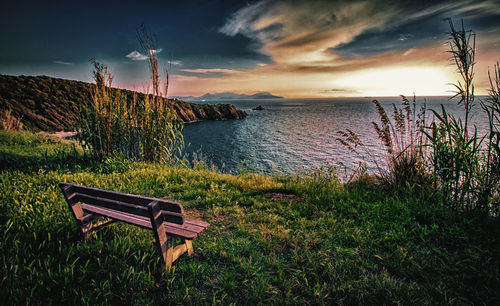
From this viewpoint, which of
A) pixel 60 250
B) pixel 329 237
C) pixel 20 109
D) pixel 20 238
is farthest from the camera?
pixel 20 109

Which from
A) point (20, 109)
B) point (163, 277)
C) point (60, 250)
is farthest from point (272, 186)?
point (20, 109)

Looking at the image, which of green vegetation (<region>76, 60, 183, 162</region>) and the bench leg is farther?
green vegetation (<region>76, 60, 183, 162</region>)

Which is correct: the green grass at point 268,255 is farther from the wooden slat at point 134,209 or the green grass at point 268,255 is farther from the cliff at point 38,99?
the cliff at point 38,99

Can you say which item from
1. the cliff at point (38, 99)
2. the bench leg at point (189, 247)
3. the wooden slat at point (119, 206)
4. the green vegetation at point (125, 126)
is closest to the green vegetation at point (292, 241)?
the bench leg at point (189, 247)

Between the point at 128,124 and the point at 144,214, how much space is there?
17.0 ft

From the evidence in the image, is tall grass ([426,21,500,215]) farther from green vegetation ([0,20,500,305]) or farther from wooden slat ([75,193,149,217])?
wooden slat ([75,193,149,217])

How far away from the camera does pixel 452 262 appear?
8.70 feet

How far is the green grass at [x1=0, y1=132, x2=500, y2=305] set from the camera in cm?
219

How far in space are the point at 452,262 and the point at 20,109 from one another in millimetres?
43849

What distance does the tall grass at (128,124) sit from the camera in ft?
A: 20.0

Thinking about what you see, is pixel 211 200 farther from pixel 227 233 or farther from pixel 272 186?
pixel 272 186

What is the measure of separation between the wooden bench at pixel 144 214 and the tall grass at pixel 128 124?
3.51m

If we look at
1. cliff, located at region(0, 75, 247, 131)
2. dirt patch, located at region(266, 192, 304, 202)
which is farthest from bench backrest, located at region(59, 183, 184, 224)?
cliff, located at region(0, 75, 247, 131)

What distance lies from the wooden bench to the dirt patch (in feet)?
8.16
